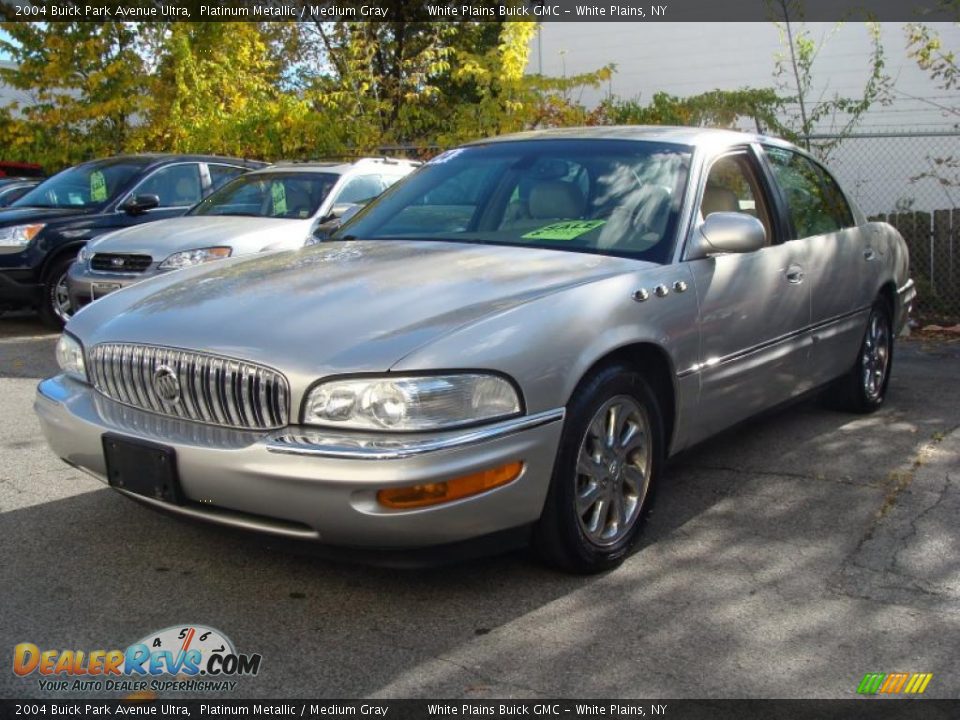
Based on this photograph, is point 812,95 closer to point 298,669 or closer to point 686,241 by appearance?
point 686,241

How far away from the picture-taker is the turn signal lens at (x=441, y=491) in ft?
10.8

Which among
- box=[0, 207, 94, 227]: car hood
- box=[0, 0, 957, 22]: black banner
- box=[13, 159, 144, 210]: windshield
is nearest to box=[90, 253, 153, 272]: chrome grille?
box=[0, 207, 94, 227]: car hood

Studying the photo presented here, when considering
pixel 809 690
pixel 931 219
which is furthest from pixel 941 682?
pixel 931 219

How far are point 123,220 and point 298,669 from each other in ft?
24.9

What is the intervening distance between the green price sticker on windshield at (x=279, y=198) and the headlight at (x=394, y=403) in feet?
20.1

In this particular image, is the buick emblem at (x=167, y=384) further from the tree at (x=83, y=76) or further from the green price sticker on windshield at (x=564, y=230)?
the tree at (x=83, y=76)

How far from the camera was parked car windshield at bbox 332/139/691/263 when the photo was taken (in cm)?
453

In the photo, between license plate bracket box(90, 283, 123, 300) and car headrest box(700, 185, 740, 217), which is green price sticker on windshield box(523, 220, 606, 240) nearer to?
car headrest box(700, 185, 740, 217)

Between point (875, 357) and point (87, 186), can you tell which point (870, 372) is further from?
point (87, 186)

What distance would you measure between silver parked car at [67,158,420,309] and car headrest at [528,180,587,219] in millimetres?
3286

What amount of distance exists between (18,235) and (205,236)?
2.09 m

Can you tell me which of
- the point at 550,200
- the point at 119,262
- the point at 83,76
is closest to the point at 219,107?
the point at 83,76

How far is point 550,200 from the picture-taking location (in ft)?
15.6

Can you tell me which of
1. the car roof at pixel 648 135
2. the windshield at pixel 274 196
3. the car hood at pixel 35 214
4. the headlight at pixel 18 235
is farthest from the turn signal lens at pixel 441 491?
the car hood at pixel 35 214
